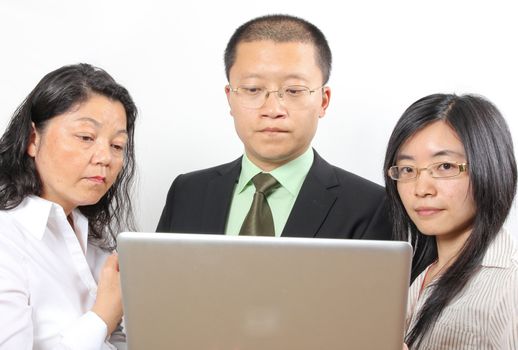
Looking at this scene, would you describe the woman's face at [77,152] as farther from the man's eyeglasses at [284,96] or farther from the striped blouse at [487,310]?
the striped blouse at [487,310]

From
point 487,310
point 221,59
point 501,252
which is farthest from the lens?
point 221,59

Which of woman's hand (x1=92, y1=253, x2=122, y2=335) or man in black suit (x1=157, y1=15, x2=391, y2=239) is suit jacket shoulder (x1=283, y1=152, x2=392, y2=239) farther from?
woman's hand (x1=92, y1=253, x2=122, y2=335)

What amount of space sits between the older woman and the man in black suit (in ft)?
1.42

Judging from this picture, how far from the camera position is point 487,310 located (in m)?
1.89

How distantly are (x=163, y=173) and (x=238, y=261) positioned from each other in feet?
6.75

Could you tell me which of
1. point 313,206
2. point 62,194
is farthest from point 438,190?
point 62,194

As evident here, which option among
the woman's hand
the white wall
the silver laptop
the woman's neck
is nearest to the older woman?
the woman's hand

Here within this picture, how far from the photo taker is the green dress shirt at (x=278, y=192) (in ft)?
8.28

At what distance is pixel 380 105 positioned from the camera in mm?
3283

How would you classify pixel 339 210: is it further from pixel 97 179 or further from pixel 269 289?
pixel 269 289

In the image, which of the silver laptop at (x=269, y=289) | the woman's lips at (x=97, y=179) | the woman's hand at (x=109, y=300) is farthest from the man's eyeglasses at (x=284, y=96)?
the silver laptop at (x=269, y=289)

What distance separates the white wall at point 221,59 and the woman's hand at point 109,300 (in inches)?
53.6

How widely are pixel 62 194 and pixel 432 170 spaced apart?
1223 mm

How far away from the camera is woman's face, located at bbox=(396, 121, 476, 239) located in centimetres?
209
